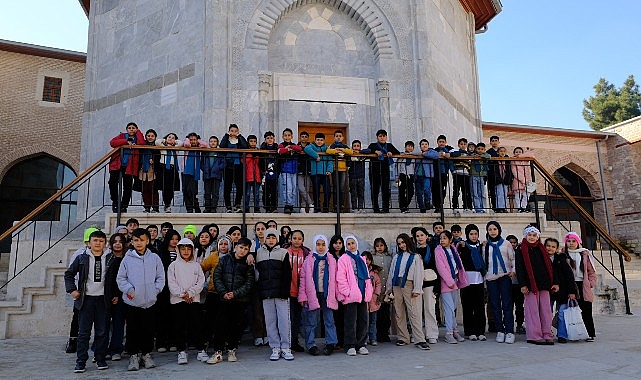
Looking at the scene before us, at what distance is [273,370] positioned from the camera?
488 centimetres

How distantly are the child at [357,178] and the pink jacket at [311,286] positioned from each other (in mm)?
2756

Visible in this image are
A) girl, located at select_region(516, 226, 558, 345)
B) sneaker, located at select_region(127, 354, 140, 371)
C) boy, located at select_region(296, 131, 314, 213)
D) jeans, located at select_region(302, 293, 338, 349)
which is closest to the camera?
sneaker, located at select_region(127, 354, 140, 371)

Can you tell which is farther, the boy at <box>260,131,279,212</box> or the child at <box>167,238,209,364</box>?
the boy at <box>260,131,279,212</box>

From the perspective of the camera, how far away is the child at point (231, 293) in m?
5.50

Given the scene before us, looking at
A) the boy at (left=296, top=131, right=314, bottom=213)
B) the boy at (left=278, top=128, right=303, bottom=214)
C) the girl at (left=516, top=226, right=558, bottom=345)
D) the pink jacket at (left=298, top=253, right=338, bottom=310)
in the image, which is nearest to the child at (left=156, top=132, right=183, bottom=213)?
the boy at (left=278, top=128, right=303, bottom=214)

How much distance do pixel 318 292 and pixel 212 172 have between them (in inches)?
124

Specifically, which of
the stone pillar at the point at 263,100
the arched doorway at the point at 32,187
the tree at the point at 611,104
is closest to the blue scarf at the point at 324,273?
the stone pillar at the point at 263,100

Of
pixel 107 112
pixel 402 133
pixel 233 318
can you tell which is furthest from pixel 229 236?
pixel 107 112

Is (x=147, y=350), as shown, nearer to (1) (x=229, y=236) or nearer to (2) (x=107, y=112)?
(1) (x=229, y=236)

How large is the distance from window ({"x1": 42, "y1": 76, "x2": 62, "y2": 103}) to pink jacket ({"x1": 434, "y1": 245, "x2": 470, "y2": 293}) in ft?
50.6

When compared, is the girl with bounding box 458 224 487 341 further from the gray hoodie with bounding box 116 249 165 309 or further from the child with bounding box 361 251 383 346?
the gray hoodie with bounding box 116 249 165 309

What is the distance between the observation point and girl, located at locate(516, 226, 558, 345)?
6.38 m

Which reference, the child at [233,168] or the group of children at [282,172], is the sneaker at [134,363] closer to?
the group of children at [282,172]

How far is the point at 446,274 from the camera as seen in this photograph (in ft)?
21.5
